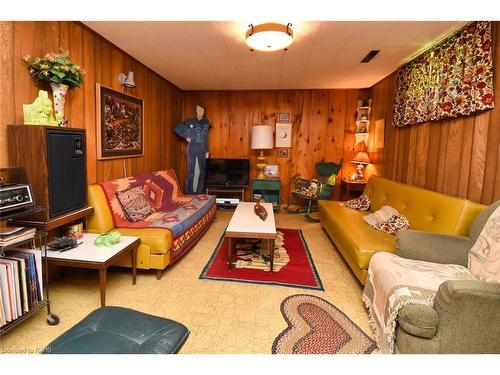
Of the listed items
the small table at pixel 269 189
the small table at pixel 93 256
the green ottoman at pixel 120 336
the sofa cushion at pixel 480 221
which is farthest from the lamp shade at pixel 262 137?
the green ottoman at pixel 120 336

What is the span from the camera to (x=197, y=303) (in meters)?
2.01

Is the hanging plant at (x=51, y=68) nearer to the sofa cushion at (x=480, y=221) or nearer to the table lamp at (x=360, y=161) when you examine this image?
the sofa cushion at (x=480, y=221)

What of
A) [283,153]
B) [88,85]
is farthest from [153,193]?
[283,153]

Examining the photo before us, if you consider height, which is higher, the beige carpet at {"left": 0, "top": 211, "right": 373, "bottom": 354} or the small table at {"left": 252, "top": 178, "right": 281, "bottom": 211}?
the small table at {"left": 252, "top": 178, "right": 281, "bottom": 211}

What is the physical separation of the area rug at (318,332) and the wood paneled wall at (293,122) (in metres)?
3.47

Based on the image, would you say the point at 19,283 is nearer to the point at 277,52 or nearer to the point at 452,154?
the point at 277,52

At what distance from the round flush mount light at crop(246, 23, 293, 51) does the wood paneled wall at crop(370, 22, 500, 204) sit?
1.55 metres

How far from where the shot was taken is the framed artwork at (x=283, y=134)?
5199 millimetres

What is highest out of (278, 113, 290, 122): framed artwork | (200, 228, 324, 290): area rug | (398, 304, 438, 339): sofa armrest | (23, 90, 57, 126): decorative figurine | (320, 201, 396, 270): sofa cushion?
(278, 113, 290, 122): framed artwork

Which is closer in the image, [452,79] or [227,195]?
[452,79]

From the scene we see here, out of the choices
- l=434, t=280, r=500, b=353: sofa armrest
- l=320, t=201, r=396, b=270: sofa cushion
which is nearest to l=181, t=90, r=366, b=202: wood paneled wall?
l=320, t=201, r=396, b=270: sofa cushion

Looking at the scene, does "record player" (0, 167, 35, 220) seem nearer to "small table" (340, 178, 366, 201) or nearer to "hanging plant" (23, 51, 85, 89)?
"hanging plant" (23, 51, 85, 89)

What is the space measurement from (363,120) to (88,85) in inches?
163

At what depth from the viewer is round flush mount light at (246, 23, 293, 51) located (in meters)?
2.22
